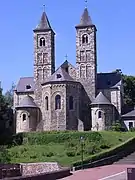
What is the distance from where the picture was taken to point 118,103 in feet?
260

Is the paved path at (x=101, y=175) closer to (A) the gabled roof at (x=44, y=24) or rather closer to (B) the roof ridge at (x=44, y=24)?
(A) the gabled roof at (x=44, y=24)

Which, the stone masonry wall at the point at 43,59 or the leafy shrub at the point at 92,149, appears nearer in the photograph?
the leafy shrub at the point at 92,149

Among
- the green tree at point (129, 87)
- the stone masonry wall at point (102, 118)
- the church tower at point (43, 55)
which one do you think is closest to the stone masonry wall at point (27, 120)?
the church tower at point (43, 55)

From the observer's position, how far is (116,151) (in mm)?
58312

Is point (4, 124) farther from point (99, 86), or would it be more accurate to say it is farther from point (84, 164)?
point (84, 164)

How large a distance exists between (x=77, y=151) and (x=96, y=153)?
2.61m

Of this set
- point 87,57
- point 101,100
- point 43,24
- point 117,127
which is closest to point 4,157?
point 117,127

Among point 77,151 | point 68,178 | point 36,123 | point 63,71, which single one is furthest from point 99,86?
point 68,178

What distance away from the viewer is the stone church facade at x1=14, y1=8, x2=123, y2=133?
74500mm

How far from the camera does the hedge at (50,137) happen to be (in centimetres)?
6569

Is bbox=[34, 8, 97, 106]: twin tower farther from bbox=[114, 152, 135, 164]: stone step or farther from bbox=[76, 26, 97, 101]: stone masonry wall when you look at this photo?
bbox=[114, 152, 135, 164]: stone step

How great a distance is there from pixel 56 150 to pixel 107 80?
2583cm

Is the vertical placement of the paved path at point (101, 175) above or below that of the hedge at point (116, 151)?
below

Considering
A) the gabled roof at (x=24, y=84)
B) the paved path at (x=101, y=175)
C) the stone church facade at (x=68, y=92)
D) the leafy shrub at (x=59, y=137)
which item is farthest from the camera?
the gabled roof at (x=24, y=84)
